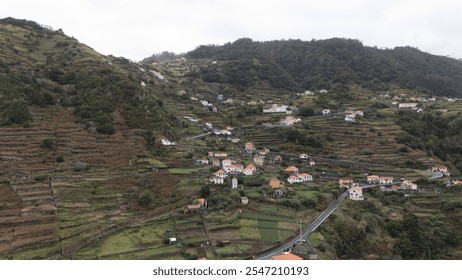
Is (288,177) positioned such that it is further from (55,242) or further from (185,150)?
(55,242)

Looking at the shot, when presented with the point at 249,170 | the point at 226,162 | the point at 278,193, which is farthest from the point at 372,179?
the point at 226,162

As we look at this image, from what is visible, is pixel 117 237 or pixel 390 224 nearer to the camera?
pixel 117 237

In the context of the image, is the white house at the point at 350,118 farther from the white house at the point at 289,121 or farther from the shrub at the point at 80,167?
the shrub at the point at 80,167

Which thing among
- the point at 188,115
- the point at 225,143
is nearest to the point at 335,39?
the point at 188,115

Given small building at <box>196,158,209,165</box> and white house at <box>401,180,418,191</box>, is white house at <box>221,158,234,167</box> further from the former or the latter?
white house at <box>401,180,418,191</box>

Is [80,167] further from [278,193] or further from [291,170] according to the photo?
[291,170]

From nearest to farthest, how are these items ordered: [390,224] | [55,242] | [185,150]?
[55,242] → [390,224] → [185,150]

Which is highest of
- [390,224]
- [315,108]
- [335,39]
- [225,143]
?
[335,39]
